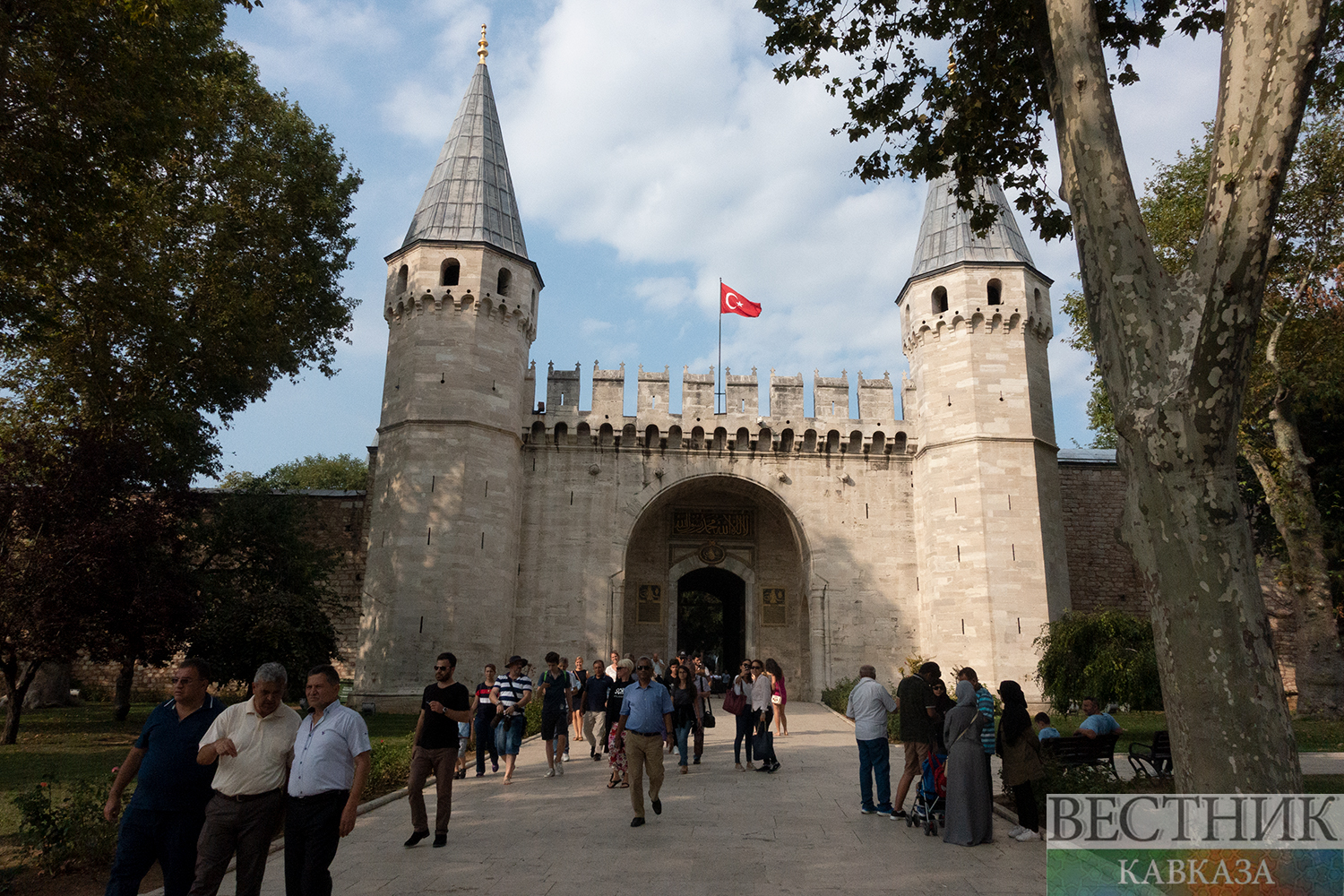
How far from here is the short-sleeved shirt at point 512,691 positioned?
948 cm

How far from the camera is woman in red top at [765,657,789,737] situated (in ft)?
40.0

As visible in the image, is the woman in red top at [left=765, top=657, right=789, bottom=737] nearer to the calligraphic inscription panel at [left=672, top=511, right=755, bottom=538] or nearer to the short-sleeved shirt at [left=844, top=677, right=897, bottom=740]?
the short-sleeved shirt at [left=844, top=677, right=897, bottom=740]

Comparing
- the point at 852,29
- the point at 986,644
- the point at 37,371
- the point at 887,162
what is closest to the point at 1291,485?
the point at 986,644

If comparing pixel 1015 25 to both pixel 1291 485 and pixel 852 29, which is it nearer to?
pixel 852 29

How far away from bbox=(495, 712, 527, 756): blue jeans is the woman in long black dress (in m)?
4.73

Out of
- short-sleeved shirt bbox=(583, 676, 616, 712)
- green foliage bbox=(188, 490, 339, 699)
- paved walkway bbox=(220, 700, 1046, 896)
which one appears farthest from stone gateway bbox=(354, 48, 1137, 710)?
paved walkway bbox=(220, 700, 1046, 896)

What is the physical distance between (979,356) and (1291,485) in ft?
22.2

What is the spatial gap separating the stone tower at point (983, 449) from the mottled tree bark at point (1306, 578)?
14.4 ft

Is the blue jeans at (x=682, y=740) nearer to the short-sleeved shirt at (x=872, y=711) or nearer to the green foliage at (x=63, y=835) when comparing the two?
the short-sleeved shirt at (x=872, y=711)

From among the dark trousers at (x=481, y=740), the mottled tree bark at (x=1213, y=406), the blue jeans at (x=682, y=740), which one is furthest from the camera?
the blue jeans at (x=682, y=740)

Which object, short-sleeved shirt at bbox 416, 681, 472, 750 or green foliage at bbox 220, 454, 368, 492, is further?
green foliage at bbox 220, 454, 368, 492

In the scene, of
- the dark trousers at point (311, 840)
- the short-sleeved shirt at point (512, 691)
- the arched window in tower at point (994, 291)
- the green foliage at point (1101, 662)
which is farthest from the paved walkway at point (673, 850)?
the arched window in tower at point (994, 291)

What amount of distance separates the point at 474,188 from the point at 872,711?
1787cm

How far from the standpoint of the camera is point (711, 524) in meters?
23.2
